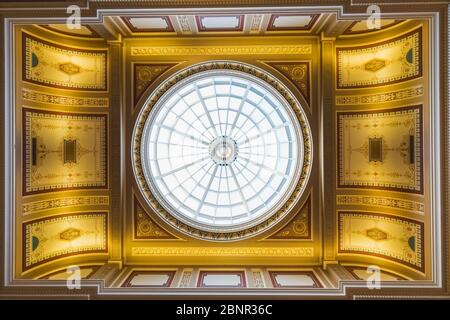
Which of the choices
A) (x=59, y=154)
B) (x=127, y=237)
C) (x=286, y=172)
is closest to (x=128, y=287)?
(x=127, y=237)

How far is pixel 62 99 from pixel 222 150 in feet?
15.9

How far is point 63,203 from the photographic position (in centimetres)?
1087

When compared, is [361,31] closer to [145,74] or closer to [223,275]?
[145,74]

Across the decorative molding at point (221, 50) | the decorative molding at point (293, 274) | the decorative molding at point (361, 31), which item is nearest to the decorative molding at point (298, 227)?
the decorative molding at point (293, 274)

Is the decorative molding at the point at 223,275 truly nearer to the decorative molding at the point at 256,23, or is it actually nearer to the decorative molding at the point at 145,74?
the decorative molding at the point at 145,74

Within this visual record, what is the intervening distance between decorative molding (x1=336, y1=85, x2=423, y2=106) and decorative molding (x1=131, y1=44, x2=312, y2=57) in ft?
5.52

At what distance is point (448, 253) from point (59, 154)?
33.0 feet

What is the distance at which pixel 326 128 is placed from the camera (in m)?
11.0

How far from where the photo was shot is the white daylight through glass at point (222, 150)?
12.2m

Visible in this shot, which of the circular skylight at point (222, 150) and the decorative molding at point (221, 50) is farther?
the circular skylight at point (222, 150)

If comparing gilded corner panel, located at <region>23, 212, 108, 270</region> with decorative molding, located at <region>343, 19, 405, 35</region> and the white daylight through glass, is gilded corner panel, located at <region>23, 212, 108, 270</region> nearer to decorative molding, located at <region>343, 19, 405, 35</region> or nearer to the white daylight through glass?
the white daylight through glass

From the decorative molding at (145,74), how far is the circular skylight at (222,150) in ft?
2.93

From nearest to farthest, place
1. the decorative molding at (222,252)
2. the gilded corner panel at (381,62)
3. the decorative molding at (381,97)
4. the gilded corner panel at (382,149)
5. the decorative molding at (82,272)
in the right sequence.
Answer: the gilded corner panel at (381,62)
the decorative molding at (381,97)
the gilded corner panel at (382,149)
the decorative molding at (82,272)
the decorative molding at (222,252)

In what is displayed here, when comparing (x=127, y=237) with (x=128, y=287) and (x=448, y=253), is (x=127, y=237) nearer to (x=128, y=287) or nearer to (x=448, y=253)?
(x=128, y=287)
